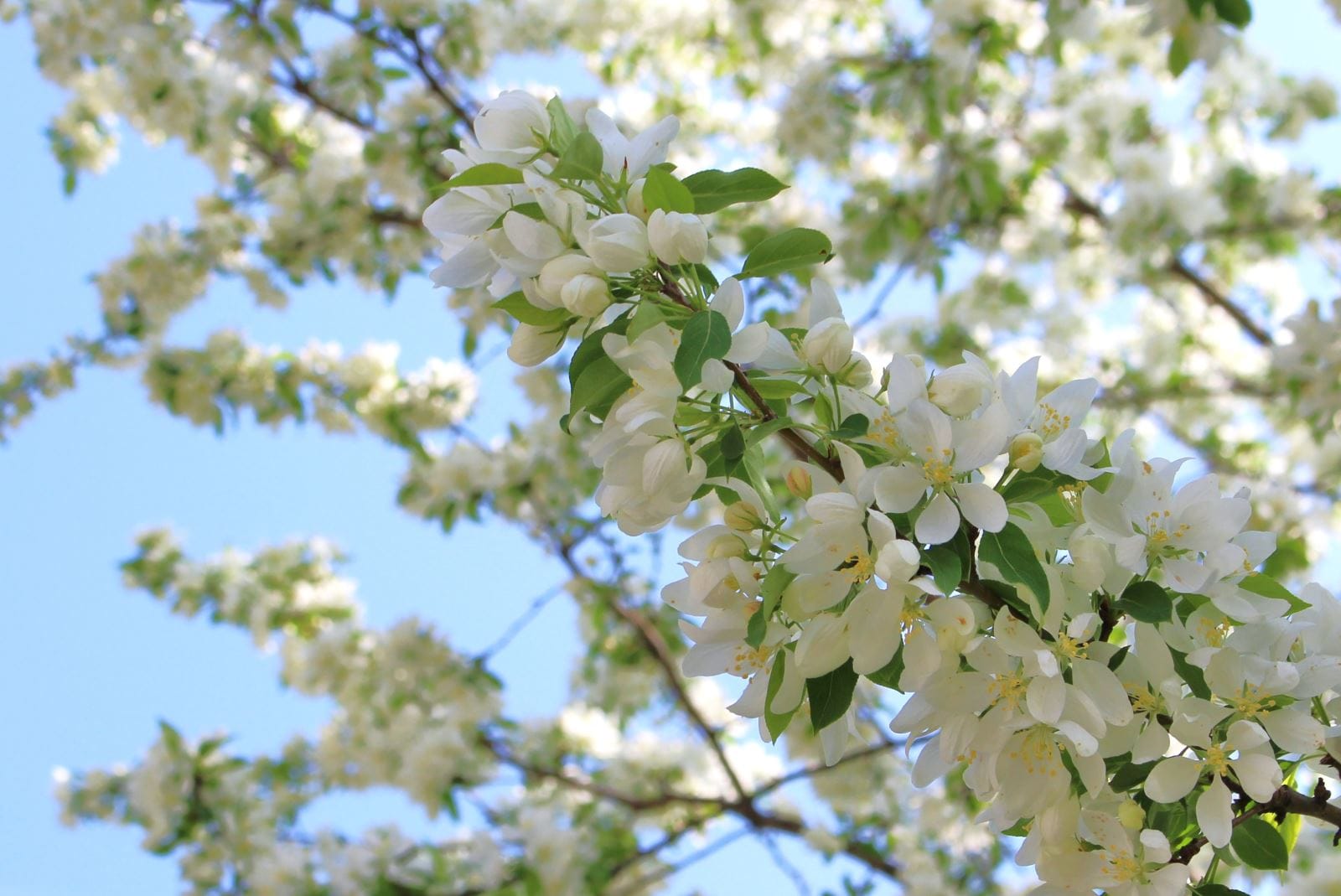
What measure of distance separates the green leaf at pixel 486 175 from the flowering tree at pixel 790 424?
0.8 inches

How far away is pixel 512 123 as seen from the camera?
98 centimetres

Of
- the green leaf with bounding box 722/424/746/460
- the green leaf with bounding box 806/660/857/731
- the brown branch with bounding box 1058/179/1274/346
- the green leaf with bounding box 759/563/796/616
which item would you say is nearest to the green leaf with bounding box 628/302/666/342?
the green leaf with bounding box 722/424/746/460

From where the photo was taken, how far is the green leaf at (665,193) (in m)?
0.92

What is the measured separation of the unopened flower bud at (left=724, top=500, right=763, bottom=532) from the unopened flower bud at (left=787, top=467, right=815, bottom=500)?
4 cm

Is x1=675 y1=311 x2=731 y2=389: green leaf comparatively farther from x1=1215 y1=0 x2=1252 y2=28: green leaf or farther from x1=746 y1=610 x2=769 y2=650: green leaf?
x1=1215 y1=0 x2=1252 y2=28: green leaf

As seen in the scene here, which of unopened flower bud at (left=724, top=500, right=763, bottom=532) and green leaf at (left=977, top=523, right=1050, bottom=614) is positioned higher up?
unopened flower bud at (left=724, top=500, right=763, bottom=532)

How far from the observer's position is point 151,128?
476 centimetres

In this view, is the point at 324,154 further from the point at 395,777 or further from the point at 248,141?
the point at 395,777

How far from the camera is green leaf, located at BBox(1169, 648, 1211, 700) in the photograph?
0.89 meters

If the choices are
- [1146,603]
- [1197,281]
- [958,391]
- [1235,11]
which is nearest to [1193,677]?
[1146,603]

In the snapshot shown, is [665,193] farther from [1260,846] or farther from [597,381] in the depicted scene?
[1260,846]

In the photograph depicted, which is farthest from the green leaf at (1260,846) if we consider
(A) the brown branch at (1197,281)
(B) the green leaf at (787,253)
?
(A) the brown branch at (1197,281)

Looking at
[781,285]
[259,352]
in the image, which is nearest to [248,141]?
[259,352]

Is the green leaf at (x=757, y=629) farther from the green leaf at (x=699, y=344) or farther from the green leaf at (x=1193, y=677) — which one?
the green leaf at (x=1193, y=677)
